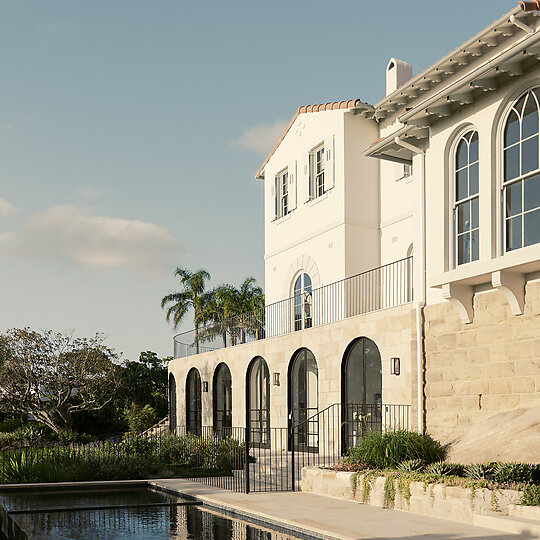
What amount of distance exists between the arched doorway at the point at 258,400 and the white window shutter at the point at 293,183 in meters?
5.03

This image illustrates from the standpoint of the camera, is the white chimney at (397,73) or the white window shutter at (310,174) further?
the white window shutter at (310,174)

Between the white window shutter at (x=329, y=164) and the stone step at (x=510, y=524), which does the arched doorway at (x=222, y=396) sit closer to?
the white window shutter at (x=329, y=164)

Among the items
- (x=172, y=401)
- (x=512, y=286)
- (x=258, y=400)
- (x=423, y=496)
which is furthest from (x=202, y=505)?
(x=172, y=401)

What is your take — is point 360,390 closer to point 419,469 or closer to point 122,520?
point 419,469

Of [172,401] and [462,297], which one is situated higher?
[462,297]

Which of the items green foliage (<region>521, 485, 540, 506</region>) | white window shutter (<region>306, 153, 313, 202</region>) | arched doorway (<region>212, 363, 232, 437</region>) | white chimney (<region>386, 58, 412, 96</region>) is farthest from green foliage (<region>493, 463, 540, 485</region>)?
arched doorway (<region>212, 363, 232, 437</region>)

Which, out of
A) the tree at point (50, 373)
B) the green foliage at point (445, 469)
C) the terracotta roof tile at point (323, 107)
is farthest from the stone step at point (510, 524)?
the tree at point (50, 373)

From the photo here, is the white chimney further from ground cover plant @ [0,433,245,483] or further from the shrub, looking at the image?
the shrub

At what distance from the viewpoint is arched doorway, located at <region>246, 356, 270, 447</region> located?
74.4ft

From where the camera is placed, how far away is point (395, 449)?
12500 millimetres

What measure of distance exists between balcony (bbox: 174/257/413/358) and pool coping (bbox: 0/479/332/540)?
6.20 metres

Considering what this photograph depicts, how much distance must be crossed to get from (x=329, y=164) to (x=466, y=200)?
9441 millimetres

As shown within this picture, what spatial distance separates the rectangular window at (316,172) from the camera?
22.6 meters

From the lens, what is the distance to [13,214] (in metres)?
31.3
